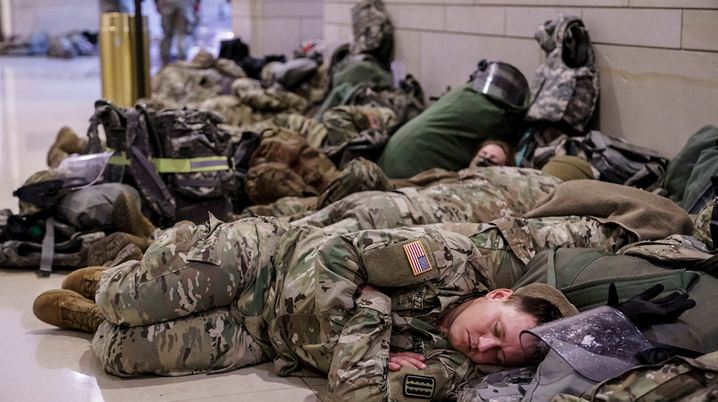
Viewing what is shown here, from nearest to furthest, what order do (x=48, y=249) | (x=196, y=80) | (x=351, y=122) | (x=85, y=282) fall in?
(x=85, y=282), (x=48, y=249), (x=351, y=122), (x=196, y=80)

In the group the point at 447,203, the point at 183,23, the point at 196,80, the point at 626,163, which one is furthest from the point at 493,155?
the point at 183,23

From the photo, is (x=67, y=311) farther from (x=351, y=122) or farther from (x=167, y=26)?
(x=167, y=26)

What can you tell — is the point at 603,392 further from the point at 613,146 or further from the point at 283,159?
the point at 283,159

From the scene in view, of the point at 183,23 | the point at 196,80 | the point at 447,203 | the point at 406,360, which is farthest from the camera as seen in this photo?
the point at 183,23

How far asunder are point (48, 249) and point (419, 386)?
1.92m

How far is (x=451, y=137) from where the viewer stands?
465cm

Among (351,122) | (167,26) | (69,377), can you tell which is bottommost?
(69,377)

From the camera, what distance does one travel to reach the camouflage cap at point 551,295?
93.7 inches

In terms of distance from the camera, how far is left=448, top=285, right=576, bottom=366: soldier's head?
238 cm

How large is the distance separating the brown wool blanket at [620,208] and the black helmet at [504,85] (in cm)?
140

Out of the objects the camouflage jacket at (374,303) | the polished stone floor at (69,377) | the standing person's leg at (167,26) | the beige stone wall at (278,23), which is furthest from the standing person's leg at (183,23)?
the camouflage jacket at (374,303)

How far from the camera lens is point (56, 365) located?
284 cm

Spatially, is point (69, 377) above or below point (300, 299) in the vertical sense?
below

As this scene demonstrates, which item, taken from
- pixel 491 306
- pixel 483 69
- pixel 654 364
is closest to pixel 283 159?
pixel 483 69
